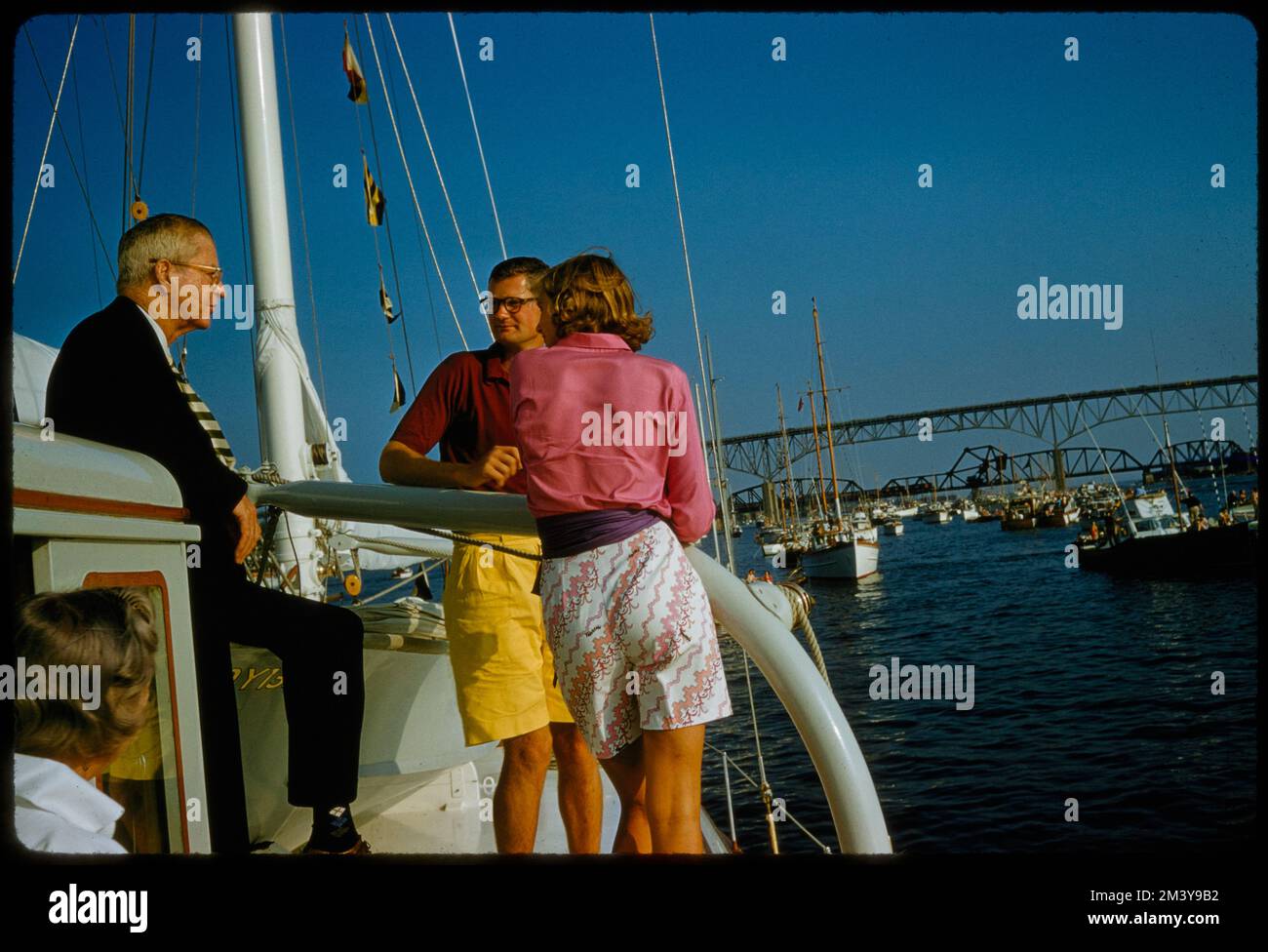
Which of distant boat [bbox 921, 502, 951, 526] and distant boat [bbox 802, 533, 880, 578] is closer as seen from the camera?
distant boat [bbox 802, 533, 880, 578]

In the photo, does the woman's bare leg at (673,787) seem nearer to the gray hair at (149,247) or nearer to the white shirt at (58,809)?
the white shirt at (58,809)

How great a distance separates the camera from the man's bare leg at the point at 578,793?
264cm

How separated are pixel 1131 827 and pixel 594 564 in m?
14.1

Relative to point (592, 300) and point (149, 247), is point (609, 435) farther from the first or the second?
point (149, 247)

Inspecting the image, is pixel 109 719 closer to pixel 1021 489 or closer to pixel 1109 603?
pixel 1109 603

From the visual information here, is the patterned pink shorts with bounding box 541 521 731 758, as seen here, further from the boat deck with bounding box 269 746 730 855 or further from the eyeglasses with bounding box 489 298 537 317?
the boat deck with bounding box 269 746 730 855

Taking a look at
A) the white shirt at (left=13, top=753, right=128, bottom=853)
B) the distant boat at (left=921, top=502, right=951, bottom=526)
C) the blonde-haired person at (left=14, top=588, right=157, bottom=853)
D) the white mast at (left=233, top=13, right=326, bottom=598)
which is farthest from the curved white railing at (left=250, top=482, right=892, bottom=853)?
the distant boat at (left=921, top=502, right=951, bottom=526)

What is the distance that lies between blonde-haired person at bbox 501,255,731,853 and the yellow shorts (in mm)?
669

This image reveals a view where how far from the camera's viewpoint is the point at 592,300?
6.52 ft

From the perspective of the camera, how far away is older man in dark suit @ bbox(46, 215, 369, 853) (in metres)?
2.15

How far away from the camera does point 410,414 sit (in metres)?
2.74
